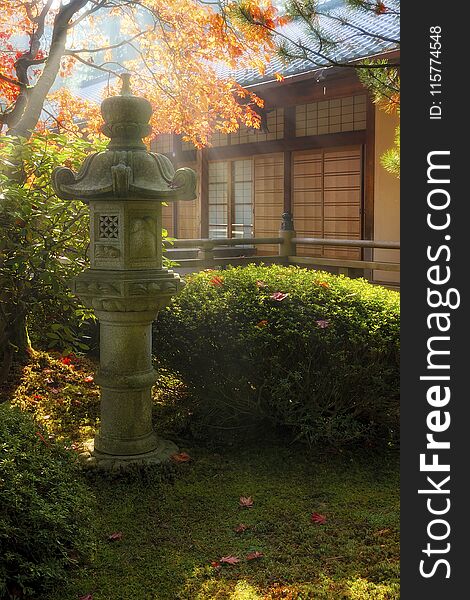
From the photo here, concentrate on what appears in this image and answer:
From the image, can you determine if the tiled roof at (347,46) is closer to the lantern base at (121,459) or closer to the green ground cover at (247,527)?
the green ground cover at (247,527)

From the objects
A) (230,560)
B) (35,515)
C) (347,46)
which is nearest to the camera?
(35,515)

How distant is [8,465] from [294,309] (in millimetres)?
2507

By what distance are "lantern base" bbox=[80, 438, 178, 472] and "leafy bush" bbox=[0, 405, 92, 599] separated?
126cm

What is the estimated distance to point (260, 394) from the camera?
4867 mm

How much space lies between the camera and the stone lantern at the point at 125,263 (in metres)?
4.36

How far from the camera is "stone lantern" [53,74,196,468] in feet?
14.3

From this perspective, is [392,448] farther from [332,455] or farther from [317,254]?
[317,254]

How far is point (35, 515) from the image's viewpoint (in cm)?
277

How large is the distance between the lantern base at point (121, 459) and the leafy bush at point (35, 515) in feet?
4.12

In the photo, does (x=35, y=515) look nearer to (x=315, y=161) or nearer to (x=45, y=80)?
(x=45, y=80)

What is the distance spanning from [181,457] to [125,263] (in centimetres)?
140

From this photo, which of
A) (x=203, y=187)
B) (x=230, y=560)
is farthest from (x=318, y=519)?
(x=203, y=187)

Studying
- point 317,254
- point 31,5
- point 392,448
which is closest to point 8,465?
point 392,448

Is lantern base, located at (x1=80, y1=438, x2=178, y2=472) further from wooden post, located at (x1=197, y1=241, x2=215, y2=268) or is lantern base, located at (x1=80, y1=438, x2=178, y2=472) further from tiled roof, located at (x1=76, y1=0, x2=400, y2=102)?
tiled roof, located at (x1=76, y1=0, x2=400, y2=102)
